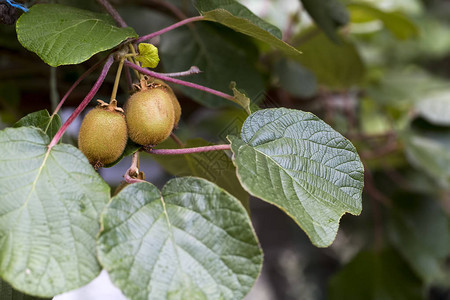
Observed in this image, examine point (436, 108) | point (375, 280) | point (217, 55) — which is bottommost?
point (375, 280)

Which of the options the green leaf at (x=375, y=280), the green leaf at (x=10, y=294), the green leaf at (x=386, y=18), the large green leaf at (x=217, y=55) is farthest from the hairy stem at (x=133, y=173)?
the green leaf at (x=375, y=280)

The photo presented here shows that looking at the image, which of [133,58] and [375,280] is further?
[375,280]

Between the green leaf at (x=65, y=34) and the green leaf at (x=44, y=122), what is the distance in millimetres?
49

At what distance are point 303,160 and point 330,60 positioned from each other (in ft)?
2.03

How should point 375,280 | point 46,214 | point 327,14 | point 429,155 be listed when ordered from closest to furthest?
point 46,214
point 327,14
point 429,155
point 375,280

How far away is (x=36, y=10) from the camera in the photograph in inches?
15.9

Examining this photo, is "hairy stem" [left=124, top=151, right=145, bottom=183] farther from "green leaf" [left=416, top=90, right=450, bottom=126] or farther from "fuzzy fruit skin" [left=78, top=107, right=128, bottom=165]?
"green leaf" [left=416, top=90, right=450, bottom=126]

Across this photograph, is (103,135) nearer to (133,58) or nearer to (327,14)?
(133,58)

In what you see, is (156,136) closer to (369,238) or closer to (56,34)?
(56,34)

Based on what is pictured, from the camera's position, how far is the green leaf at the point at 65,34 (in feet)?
1.21

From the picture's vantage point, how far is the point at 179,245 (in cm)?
33

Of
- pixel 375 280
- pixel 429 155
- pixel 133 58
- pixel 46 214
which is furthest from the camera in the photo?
pixel 375 280

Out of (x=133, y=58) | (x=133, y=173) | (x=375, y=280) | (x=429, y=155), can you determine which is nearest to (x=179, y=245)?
(x=133, y=173)

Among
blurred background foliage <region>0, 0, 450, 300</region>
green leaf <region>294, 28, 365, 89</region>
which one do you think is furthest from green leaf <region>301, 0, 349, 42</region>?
green leaf <region>294, 28, 365, 89</region>
